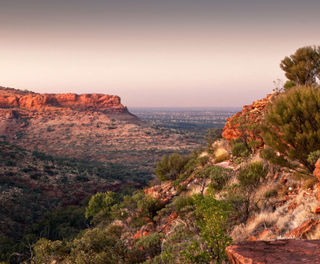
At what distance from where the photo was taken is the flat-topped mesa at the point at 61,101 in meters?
80.8

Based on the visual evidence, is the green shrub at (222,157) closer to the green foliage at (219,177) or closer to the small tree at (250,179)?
the green foliage at (219,177)

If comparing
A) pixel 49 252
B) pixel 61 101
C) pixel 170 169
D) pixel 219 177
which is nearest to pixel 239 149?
pixel 219 177

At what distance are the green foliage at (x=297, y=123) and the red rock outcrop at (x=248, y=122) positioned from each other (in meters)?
4.69

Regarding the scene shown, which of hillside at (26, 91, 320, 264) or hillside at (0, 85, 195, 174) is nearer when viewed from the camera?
hillside at (26, 91, 320, 264)

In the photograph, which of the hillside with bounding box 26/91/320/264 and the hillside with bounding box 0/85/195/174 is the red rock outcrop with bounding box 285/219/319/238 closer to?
the hillside with bounding box 26/91/320/264

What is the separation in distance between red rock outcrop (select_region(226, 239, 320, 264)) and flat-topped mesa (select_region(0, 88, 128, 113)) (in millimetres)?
91341

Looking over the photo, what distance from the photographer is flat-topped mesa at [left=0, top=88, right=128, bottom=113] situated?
3182 inches

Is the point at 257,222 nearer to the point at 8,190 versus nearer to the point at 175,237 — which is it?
the point at 175,237

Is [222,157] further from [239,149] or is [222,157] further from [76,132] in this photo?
[76,132]

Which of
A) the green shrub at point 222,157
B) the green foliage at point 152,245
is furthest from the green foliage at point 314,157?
the green shrub at point 222,157

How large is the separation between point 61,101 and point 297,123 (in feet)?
332

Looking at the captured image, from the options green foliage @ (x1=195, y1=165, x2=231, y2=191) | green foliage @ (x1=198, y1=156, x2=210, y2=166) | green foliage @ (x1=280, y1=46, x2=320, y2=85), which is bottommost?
green foliage @ (x1=198, y1=156, x2=210, y2=166)

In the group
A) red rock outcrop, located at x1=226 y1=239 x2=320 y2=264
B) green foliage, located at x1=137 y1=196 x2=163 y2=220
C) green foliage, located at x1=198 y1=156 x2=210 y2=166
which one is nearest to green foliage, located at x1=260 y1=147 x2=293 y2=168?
red rock outcrop, located at x1=226 y1=239 x2=320 y2=264

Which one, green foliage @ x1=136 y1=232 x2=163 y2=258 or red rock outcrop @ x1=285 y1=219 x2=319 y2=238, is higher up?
red rock outcrop @ x1=285 y1=219 x2=319 y2=238
